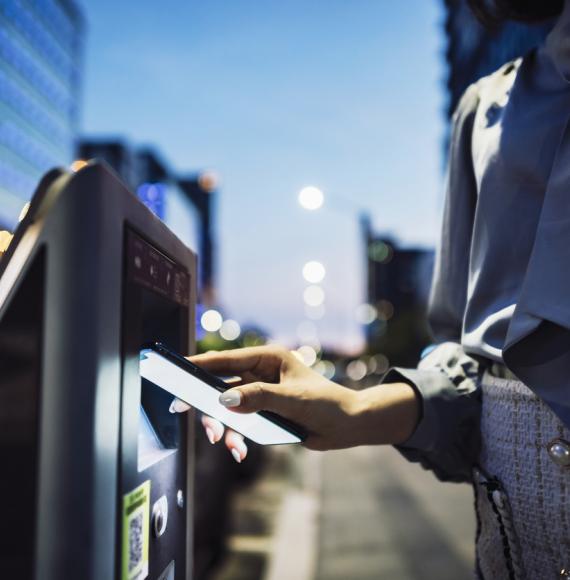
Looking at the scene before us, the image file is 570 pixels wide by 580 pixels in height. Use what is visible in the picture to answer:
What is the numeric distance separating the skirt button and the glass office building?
3094 inches

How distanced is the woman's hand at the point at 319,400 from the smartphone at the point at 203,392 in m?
0.03

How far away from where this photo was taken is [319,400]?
3.77 feet

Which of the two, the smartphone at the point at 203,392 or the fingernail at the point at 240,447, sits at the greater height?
the smartphone at the point at 203,392

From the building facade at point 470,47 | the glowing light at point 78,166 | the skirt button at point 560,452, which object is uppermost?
the building facade at point 470,47

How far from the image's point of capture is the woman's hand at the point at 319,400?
110 centimetres

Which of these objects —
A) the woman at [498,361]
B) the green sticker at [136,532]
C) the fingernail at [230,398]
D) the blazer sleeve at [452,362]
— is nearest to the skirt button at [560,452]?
the woman at [498,361]

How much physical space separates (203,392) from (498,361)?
539mm

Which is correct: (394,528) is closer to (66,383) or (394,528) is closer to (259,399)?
(259,399)

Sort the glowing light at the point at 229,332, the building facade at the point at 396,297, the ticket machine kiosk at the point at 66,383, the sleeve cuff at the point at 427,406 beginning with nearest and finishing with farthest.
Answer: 1. the ticket machine kiosk at the point at 66,383
2. the sleeve cuff at the point at 427,406
3. the building facade at the point at 396,297
4. the glowing light at the point at 229,332

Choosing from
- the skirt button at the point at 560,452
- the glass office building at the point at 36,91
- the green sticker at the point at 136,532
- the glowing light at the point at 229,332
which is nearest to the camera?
the green sticker at the point at 136,532

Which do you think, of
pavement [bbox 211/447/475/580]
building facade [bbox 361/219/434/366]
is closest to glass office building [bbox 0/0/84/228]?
building facade [bbox 361/219/434/366]

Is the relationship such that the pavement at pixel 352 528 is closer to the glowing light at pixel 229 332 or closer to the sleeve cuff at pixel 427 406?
the sleeve cuff at pixel 427 406

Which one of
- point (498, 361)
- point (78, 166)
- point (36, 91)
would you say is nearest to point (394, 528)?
point (498, 361)

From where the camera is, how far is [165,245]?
1011mm
